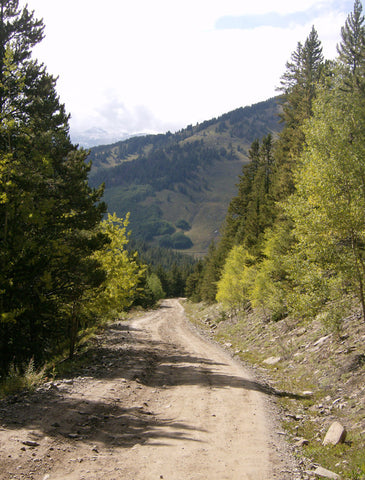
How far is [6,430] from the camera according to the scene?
815 cm

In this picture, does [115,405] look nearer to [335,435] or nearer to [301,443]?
[301,443]

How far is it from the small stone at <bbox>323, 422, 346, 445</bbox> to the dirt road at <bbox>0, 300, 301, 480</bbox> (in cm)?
126

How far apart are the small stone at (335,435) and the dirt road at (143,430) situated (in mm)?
1263

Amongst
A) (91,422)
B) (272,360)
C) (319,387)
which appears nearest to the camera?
(91,422)

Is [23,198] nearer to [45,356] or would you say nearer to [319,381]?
[45,356]

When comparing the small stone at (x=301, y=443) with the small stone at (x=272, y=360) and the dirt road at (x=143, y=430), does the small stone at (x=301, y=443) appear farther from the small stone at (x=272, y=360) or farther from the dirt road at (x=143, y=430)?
the small stone at (x=272, y=360)

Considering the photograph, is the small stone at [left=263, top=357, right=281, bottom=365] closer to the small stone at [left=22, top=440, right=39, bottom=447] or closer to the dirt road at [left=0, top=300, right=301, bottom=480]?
the dirt road at [left=0, top=300, right=301, bottom=480]

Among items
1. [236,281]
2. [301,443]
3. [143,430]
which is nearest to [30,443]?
[143,430]

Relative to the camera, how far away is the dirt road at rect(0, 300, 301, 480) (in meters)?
6.98

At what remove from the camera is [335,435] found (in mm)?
8953

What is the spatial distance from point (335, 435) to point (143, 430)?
520cm

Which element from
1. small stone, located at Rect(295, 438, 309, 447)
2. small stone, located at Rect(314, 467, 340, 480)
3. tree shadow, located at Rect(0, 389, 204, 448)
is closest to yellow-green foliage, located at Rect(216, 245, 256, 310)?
tree shadow, located at Rect(0, 389, 204, 448)

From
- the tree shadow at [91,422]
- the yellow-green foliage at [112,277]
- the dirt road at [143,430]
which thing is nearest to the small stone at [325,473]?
the dirt road at [143,430]

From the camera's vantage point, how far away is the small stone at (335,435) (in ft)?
28.9
